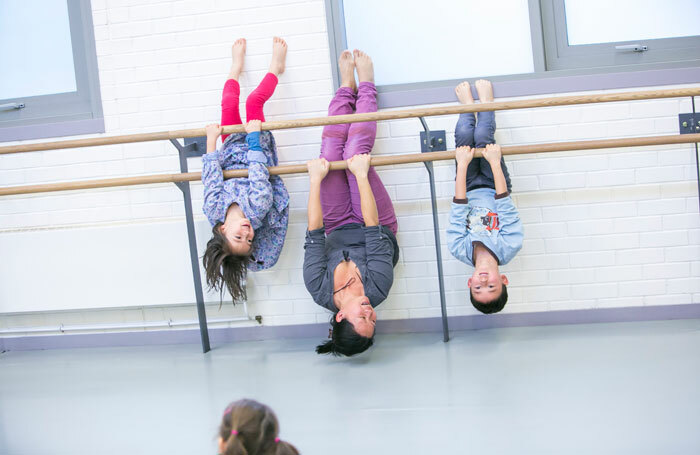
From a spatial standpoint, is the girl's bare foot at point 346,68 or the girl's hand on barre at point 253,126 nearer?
the girl's hand on barre at point 253,126

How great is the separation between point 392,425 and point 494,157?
133cm

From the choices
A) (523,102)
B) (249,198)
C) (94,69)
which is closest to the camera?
(523,102)

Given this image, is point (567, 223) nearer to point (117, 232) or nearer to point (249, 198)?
point (249, 198)

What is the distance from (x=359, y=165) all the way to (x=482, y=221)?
2.11ft

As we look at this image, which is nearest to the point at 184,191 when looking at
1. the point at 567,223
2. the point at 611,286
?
the point at 567,223

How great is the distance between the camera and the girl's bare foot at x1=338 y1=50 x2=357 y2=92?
3.21 m

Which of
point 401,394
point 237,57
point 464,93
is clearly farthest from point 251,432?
point 237,57

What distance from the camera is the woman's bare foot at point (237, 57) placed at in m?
3.27

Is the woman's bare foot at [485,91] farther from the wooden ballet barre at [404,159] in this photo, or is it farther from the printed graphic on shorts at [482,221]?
the printed graphic on shorts at [482,221]

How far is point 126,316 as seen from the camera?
3.55 metres

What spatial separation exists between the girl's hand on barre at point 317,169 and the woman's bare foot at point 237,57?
681 millimetres

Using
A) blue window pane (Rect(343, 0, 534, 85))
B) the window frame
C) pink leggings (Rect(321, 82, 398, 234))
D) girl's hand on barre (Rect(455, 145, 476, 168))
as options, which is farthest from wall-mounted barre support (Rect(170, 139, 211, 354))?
the window frame

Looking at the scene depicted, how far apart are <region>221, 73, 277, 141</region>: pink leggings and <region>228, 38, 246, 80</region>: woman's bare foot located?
5cm

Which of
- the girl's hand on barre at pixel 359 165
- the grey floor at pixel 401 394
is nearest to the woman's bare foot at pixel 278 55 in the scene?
the girl's hand on barre at pixel 359 165
